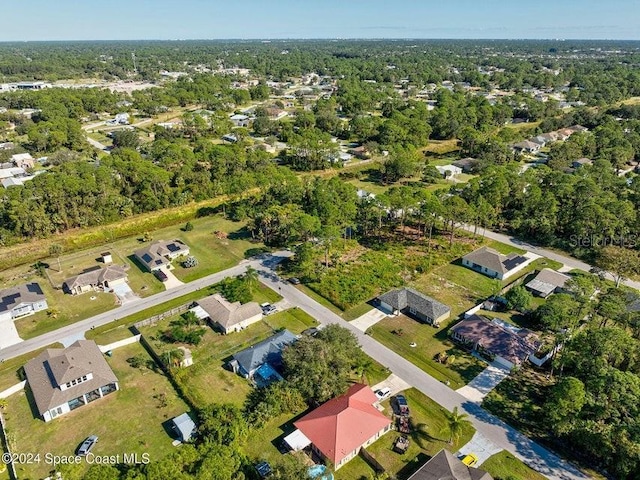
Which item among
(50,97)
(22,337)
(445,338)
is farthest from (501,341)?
(50,97)

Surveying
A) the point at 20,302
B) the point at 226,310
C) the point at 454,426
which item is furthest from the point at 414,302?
the point at 20,302

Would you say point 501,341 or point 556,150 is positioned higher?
point 556,150

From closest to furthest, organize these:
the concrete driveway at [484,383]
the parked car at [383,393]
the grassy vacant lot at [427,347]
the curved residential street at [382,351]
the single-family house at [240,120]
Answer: the curved residential street at [382,351] < the parked car at [383,393] < the concrete driveway at [484,383] < the grassy vacant lot at [427,347] < the single-family house at [240,120]

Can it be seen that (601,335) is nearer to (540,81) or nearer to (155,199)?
(155,199)

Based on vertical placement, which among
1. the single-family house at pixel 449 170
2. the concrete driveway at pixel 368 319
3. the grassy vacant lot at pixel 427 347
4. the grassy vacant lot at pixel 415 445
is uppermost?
the single-family house at pixel 449 170

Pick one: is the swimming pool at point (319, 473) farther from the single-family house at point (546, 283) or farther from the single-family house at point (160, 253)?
the single-family house at point (160, 253)

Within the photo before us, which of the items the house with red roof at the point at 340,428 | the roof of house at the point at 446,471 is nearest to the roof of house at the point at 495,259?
the house with red roof at the point at 340,428
